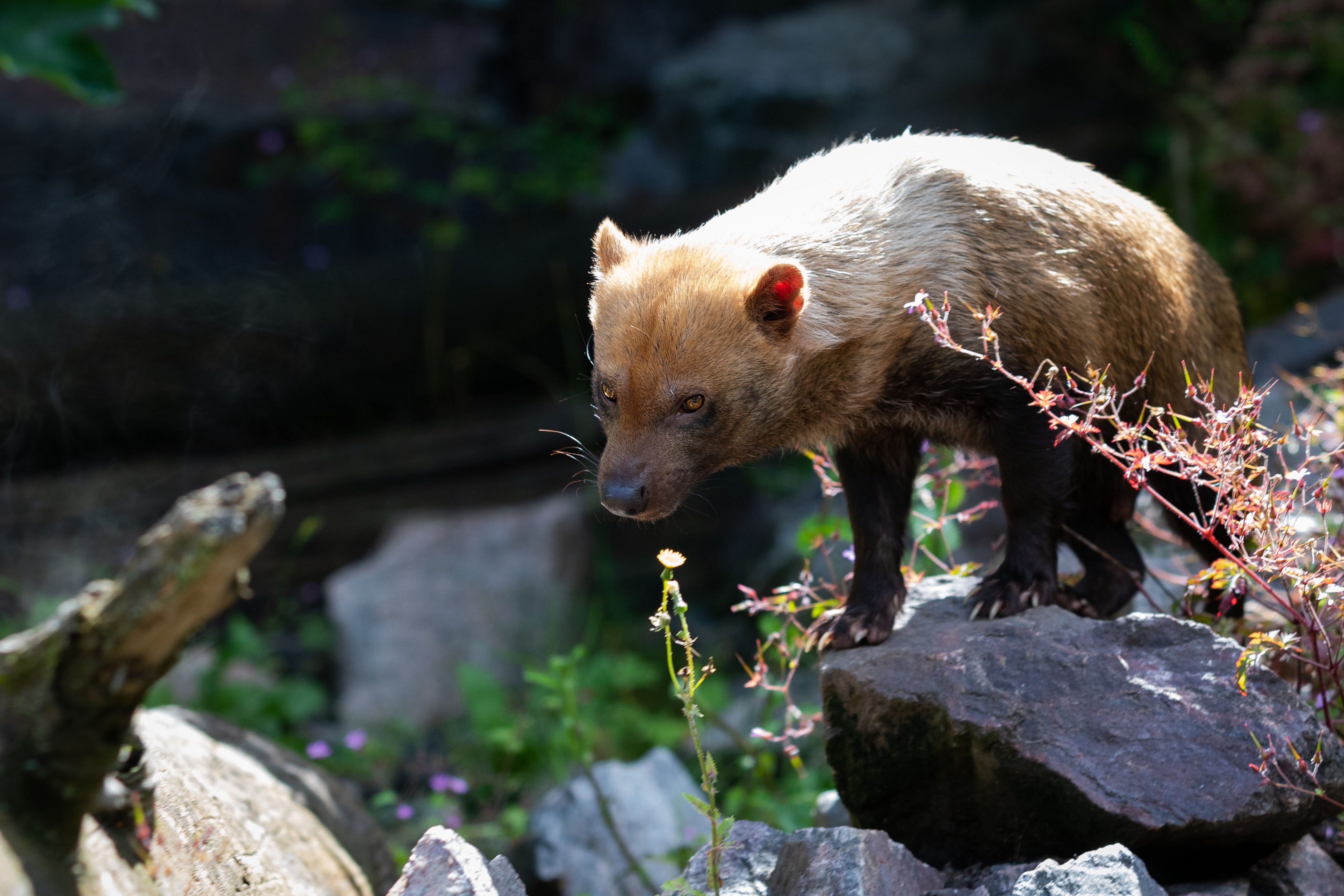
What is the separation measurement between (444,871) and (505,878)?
0.22 m

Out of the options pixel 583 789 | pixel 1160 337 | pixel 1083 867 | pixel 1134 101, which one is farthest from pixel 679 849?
pixel 1134 101

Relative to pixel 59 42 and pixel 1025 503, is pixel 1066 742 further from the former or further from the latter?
pixel 59 42

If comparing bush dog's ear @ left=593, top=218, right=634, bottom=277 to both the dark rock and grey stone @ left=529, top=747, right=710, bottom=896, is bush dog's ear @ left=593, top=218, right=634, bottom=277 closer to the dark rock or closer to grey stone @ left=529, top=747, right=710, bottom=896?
grey stone @ left=529, top=747, right=710, bottom=896

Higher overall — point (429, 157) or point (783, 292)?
point (783, 292)

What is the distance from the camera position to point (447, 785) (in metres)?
4.28

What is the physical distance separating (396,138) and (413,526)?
4.71m

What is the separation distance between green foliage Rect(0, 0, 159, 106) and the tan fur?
1.47 meters

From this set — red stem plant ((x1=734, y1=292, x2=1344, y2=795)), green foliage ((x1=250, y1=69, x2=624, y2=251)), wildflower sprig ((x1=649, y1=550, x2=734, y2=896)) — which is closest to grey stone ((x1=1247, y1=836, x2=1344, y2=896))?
red stem plant ((x1=734, y1=292, x2=1344, y2=795))

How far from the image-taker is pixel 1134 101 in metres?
9.49

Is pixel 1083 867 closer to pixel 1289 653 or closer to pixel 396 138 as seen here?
pixel 1289 653

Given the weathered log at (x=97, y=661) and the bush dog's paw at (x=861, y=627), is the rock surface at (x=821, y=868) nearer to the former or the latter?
the bush dog's paw at (x=861, y=627)

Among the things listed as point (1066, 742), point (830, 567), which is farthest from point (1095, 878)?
point (830, 567)

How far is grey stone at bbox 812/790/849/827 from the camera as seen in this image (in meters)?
3.58

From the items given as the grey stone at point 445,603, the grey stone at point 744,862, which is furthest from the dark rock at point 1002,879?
the grey stone at point 445,603
